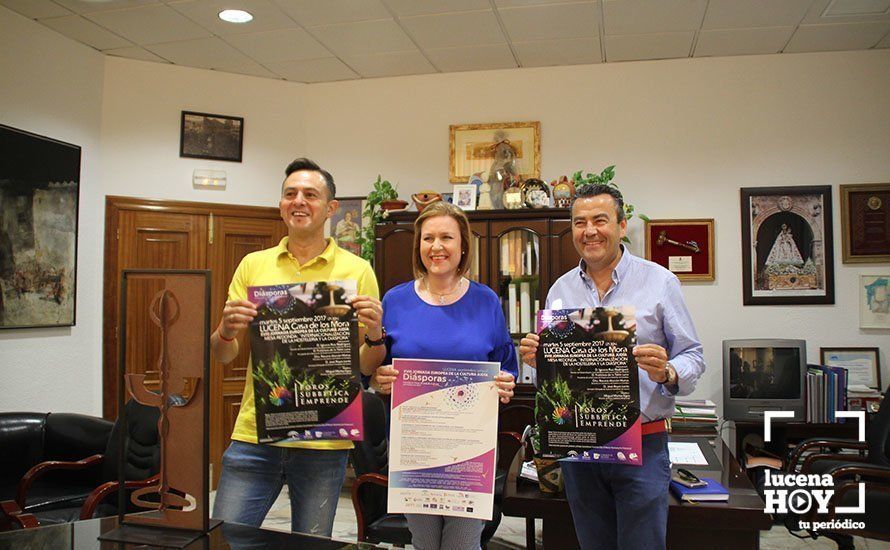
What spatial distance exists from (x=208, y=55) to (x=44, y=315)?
2.09m

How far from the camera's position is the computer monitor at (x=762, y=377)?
405 cm

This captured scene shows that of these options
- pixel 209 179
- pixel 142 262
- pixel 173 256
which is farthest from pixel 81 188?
pixel 209 179

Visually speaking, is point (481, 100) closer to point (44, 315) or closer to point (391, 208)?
point (391, 208)

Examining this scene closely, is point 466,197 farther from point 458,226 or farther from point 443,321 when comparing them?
point 443,321

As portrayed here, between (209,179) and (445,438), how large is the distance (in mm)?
3794

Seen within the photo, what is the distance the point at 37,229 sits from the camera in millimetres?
3982

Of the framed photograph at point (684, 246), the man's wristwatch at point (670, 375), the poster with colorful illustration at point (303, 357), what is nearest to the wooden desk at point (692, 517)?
the man's wristwatch at point (670, 375)

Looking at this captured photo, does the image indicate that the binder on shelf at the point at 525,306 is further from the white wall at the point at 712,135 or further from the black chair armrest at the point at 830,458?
the black chair armrest at the point at 830,458

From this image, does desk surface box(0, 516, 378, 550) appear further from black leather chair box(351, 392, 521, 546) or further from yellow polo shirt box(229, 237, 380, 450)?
black leather chair box(351, 392, 521, 546)

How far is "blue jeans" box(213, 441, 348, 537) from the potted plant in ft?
9.50

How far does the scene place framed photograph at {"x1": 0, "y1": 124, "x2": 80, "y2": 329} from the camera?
3795mm

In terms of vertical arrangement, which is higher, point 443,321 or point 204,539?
point 443,321

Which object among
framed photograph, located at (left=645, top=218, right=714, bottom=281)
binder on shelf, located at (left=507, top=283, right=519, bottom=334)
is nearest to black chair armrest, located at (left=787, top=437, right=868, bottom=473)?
framed photograph, located at (left=645, top=218, right=714, bottom=281)

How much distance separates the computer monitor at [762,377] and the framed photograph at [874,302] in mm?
619
